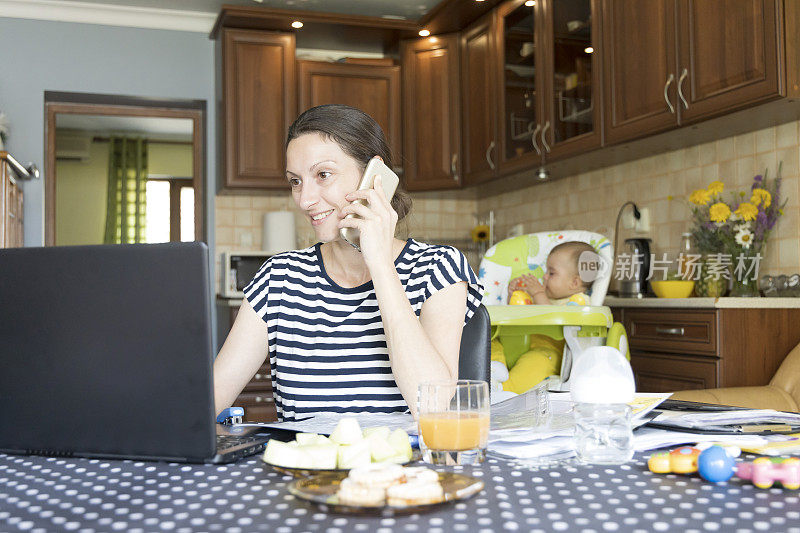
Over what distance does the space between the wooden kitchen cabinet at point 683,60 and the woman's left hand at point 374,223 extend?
5.59 feet

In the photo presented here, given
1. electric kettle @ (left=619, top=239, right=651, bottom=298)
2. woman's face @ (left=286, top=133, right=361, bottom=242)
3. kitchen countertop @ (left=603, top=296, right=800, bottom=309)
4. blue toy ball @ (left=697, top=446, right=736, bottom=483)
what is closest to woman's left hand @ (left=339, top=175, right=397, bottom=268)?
woman's face @ (left=286, top=133, right=361, bottom=242)

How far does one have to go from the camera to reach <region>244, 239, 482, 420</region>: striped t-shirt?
4.80ft

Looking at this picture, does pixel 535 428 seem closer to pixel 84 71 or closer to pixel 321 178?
pixel 321 178

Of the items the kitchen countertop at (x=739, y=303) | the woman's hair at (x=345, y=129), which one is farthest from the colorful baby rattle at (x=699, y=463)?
the kitchen countertop at (x=739, y=303)

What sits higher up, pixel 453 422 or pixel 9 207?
pixel 9 207

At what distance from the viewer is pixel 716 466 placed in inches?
29.3

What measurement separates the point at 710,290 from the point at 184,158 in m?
6.75

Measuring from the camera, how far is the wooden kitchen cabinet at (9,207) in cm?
364

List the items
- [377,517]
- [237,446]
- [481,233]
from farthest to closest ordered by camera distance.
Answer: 1. [481,233]
2. [237,446]
3. [377,517]

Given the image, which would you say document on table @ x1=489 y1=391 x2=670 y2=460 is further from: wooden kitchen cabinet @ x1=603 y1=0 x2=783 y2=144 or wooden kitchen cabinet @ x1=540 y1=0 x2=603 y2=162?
wooden kitchen cabinet @ x1=540 y1=0 x2=603 y2=162

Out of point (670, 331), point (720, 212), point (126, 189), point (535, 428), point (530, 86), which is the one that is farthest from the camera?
point (126, 189)

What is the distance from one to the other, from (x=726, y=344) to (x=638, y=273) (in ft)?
2.40

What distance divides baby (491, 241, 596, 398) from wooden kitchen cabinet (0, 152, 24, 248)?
2287 mm

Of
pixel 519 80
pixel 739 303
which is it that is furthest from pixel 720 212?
pixel 519 80
